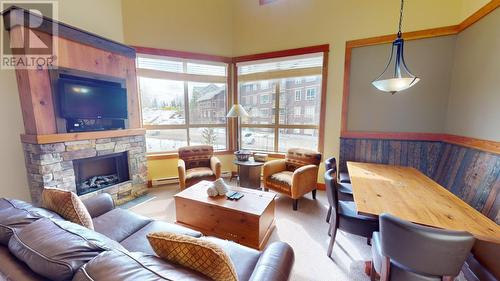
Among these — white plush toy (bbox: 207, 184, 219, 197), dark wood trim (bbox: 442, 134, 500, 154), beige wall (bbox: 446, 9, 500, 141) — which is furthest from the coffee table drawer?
beige wall (bbox: 446, 9, 500, 141)

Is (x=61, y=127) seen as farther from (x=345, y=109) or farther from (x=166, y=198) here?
(x=345, y=109)

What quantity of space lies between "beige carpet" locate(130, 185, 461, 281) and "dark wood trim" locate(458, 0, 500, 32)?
282 centimetres

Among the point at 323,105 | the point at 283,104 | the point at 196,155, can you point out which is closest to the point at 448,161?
the point at 323,105

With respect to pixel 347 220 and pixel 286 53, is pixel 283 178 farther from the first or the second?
pixel 286 53

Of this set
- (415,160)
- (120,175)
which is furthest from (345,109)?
(120,175)

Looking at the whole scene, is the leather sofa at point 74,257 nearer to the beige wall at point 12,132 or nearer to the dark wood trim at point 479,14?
the beige wall at point 12,132

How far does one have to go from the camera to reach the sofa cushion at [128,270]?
71 cm

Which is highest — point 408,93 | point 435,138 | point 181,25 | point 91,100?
point 181,25

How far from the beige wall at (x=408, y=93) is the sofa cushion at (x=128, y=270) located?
133 inches

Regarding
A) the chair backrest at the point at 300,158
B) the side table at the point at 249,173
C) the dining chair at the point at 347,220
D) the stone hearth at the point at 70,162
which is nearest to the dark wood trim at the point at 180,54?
the stone hearth at the point at 70,162

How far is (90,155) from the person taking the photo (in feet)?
8.90

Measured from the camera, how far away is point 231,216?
6.58ft

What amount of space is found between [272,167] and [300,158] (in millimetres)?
513

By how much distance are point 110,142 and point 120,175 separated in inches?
24.2
